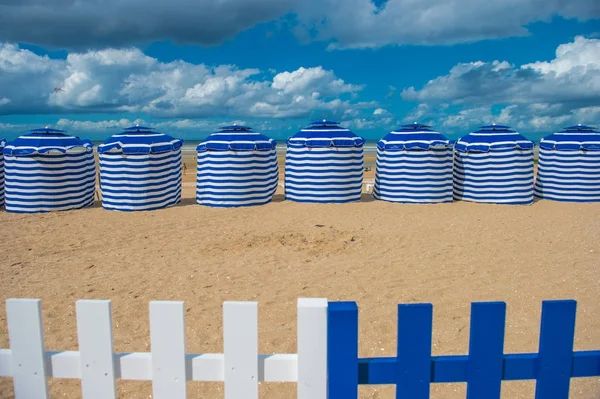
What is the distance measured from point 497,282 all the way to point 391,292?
1.11 metres

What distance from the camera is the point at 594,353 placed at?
5.47ft

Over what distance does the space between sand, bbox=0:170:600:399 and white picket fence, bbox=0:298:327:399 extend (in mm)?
1258

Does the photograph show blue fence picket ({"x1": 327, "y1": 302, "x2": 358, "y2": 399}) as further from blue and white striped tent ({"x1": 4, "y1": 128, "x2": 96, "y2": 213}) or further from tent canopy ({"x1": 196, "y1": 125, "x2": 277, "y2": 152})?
blue and white striped tent ({"x1": 4, "y1": 128, "x2": 96, "y2": 213})

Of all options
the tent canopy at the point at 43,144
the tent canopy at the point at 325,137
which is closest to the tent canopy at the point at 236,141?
the tent canopy at the point at 325,137

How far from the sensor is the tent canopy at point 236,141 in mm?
9312

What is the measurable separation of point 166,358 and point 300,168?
8.15 m

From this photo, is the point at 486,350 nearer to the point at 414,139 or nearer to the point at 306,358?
the point at 306,358

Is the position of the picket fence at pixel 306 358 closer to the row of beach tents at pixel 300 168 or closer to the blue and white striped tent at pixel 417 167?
the row of beach tents at pixel 300 168

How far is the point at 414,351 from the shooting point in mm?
1585

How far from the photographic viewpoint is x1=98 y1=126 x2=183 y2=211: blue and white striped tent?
9.01 m

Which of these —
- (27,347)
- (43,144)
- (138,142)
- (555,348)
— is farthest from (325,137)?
(27,347)

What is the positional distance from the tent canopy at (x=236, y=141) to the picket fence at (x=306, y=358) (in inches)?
307

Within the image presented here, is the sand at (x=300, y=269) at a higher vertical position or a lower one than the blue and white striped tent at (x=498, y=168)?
lower

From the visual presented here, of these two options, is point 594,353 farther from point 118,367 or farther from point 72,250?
point 72,250
